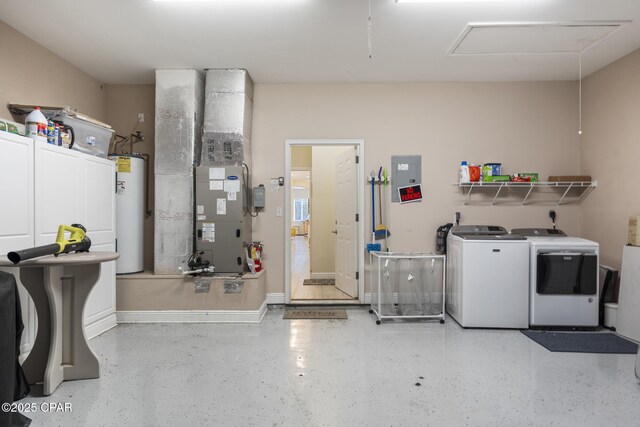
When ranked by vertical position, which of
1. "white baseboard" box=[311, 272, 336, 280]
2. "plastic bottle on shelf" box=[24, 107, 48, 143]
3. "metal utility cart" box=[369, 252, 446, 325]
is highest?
"plastic bottle on shelf" box=[24, 107, 48, 143]

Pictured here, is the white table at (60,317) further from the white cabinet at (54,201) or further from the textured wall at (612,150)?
the textured wall at (612,150)

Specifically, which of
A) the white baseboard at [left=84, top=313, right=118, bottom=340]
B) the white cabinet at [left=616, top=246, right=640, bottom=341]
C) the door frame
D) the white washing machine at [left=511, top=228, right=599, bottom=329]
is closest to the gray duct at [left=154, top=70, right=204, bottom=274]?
the white baseboard at [left=84, top=313, right=118, bottom=340]

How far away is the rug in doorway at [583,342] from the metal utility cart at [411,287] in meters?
0.95

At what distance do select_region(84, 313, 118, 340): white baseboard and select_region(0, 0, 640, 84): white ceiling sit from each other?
9.28ft

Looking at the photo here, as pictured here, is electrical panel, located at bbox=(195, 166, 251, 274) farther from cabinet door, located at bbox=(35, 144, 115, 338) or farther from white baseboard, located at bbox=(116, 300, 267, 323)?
cabinet door, located at bbox=(35, 144, 115, 338)

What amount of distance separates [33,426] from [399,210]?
3912mm

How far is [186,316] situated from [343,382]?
7.20 ft

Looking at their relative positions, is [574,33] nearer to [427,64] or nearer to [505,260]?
[427,64]

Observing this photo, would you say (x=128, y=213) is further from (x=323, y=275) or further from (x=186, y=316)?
(x=323, y=275)

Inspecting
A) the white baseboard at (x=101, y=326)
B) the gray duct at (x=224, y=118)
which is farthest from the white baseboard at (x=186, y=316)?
the gray duct at (x=224, y=118)

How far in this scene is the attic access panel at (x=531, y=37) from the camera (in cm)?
310

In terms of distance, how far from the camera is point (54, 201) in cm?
294

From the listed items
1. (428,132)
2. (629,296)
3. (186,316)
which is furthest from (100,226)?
(629,296)

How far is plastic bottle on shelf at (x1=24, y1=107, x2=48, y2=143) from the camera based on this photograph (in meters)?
2.79
